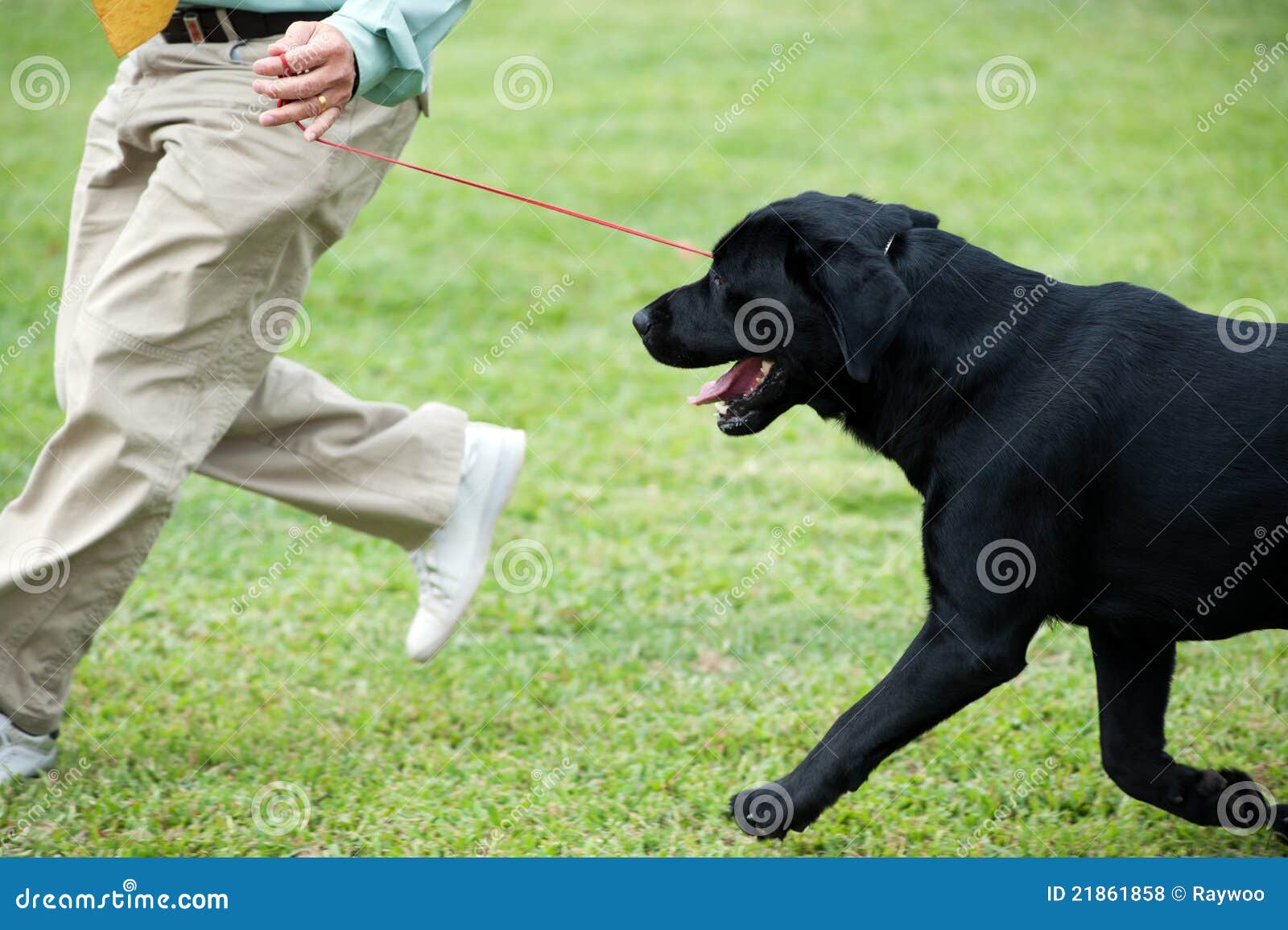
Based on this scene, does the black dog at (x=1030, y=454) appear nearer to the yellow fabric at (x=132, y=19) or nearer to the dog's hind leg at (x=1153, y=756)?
the dog's hind leg at (x=1153, y=756)

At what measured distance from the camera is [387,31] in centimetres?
303

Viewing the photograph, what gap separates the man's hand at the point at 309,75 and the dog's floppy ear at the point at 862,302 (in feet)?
3.76

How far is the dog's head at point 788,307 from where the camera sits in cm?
294

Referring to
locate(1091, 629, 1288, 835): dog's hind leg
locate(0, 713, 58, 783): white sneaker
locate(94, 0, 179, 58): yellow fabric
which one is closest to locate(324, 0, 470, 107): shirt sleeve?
locate(94, 0, 179, 58): yellow fabric

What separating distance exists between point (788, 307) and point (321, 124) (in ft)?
3.73

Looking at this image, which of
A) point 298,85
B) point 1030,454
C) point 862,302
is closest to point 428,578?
point 298,85

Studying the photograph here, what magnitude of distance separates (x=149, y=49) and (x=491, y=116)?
7698mm

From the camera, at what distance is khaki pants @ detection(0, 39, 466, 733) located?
3.16 m

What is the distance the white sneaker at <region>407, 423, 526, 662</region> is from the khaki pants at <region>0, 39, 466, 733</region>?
0.79 meters

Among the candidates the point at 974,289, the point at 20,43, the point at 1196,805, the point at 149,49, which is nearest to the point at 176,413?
the point at 149,49

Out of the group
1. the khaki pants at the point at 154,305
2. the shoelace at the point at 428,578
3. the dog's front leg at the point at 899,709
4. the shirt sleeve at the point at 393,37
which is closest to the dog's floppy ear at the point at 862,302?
the dog's front leg at the point at 899,709

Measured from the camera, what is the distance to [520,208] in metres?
9.23

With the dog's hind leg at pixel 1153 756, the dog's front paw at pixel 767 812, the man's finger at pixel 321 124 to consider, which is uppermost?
the man's finger at pixel 321 124

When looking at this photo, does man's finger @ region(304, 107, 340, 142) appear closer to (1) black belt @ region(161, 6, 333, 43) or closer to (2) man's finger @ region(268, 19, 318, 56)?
(2) man's finger @ region(268, 19, 318, 56)
